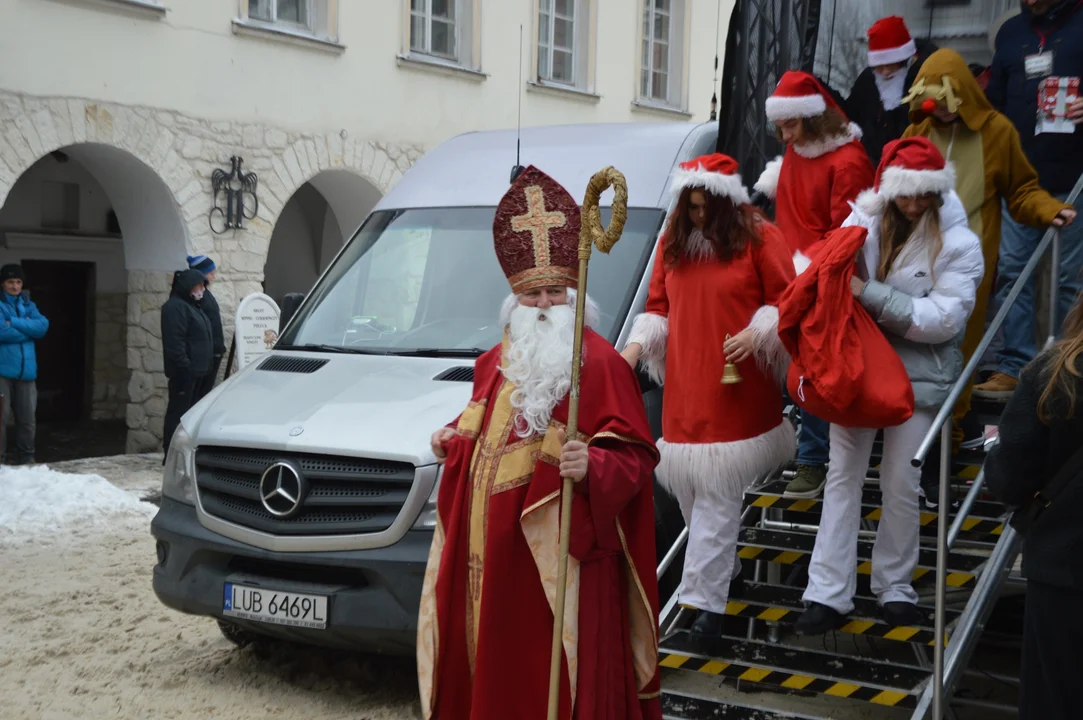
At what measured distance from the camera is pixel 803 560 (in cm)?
546

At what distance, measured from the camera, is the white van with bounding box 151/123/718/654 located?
4.96 m

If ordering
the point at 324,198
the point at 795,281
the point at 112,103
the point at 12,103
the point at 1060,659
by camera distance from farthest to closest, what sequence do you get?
1. the point at 324,198
2. the point at 112,103
3. the point at 12,103
4. the point at 795,281
5. the point at 1060,659

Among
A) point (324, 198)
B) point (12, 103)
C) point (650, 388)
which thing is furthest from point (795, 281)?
point (324, 198)

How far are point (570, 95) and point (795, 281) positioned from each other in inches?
499

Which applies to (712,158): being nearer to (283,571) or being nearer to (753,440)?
(753,440)

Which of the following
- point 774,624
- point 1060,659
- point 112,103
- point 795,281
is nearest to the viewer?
point 1060,659

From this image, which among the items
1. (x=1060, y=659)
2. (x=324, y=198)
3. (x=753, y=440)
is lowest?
(x=1060, y=659)

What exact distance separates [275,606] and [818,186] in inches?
108

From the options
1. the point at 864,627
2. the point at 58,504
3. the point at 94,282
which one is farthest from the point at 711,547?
the point at 94,282

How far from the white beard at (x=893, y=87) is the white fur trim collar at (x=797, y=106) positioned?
0.78m

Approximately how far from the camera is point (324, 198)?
16406mm

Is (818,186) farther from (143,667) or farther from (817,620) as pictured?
(143,667)

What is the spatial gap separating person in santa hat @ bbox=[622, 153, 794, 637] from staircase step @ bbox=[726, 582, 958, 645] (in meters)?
0.25

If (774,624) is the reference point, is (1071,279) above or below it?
above
